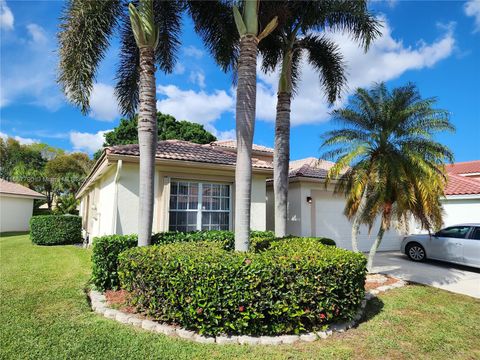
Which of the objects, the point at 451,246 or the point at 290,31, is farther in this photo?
the point at 451,246

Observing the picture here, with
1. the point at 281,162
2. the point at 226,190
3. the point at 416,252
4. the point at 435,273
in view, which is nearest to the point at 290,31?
the point at 281,162

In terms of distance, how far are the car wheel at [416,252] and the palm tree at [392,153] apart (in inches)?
158

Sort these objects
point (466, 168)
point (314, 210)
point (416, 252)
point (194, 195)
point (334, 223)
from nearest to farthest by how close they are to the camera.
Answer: point (194, 195)
point (416, 252)
point (314, 210)
point (334, 223)
point (466, 168)

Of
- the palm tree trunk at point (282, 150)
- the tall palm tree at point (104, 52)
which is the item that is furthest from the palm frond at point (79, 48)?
the palm tree trunk at point (282, 150)

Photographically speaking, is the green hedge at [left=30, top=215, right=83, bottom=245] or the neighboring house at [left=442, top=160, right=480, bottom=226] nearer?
the neighboring house at [left=442, top=160, right=480, bottom=226]

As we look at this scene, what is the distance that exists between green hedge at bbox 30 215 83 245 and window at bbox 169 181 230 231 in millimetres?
10287

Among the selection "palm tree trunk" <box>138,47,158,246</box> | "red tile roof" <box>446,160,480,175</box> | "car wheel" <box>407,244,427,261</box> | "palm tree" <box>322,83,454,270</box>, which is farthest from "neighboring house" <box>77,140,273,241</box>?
"red tile roof" <box>446,160,480,175</box>

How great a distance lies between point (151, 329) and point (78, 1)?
26.0 ft

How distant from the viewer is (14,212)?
2545cm

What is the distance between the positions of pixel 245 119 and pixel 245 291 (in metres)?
3.83

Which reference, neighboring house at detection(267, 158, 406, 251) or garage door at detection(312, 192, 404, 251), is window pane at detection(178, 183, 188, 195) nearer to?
neighboring house at detection(267, 158, 406, 251)

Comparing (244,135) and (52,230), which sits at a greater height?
(244,135)

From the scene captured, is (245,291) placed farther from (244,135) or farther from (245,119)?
(245,119)

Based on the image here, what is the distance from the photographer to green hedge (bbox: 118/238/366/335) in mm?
4691
